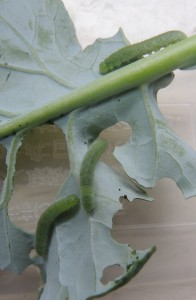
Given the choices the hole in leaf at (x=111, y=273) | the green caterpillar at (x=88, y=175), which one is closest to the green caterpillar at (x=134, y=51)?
the green caterpillar at (x=88, y=175)

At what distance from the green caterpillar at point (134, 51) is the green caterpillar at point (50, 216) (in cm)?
36

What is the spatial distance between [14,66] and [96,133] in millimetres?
294

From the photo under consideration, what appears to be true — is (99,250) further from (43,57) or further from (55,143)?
(43,57)

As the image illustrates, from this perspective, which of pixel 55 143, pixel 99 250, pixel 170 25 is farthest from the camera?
pixel 170 25

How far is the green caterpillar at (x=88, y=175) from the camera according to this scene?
3.99 ft

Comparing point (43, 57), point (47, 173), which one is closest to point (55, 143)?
point (47, 173)

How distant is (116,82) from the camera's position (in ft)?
4.13

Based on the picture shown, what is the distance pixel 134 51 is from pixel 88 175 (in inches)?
13.6

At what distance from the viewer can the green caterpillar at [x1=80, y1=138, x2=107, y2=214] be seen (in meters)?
1.21

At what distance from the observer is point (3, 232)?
52.5 inches

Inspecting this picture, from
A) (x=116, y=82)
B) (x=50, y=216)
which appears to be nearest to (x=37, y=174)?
(x=50, y=216)

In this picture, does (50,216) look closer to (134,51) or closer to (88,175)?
(88,175)

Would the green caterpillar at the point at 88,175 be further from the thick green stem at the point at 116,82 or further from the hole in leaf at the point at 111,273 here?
the hole in leaf at the point at 111,273

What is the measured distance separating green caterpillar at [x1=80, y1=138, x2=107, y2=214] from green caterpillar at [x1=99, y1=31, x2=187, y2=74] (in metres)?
0.22
